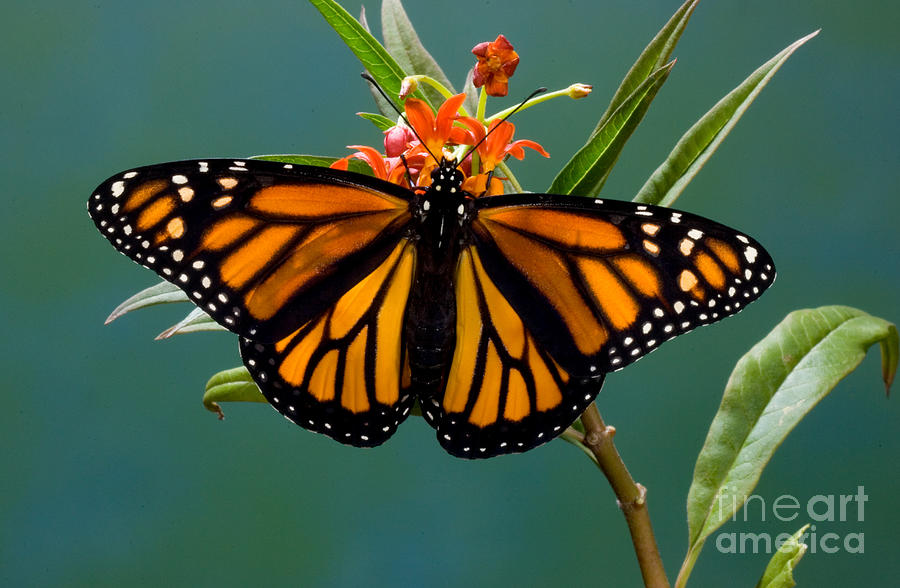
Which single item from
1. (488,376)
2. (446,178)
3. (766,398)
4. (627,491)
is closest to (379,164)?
(446,178)

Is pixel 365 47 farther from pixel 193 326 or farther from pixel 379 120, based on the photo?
pixel 193 326

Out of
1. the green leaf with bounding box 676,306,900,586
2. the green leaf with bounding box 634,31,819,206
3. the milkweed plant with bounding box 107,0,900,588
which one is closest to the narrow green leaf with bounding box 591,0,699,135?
the milkweed plant with bounding box 107,0,900,588

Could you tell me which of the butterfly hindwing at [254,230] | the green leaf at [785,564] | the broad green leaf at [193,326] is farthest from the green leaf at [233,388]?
the green leaf at [785,564]

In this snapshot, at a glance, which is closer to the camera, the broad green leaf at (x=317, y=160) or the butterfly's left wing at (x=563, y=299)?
the butterfly's left wing at (x=563, y=299)

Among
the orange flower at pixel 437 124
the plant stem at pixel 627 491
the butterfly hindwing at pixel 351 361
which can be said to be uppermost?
the orange flower at pixel 437 124

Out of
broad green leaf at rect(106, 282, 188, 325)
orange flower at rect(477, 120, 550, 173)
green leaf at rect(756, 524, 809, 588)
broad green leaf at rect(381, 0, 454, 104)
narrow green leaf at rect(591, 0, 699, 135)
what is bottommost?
green leaf at rect(756, 524, 809, 588)

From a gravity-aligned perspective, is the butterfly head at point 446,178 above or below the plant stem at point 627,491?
above

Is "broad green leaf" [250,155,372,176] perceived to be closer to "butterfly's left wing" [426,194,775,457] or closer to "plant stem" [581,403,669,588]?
"butterfly's left wing" [426,194,775,457]

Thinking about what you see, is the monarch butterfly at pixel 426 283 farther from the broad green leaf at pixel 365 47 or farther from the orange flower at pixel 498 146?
the broad green leaf at pixel 365 47
